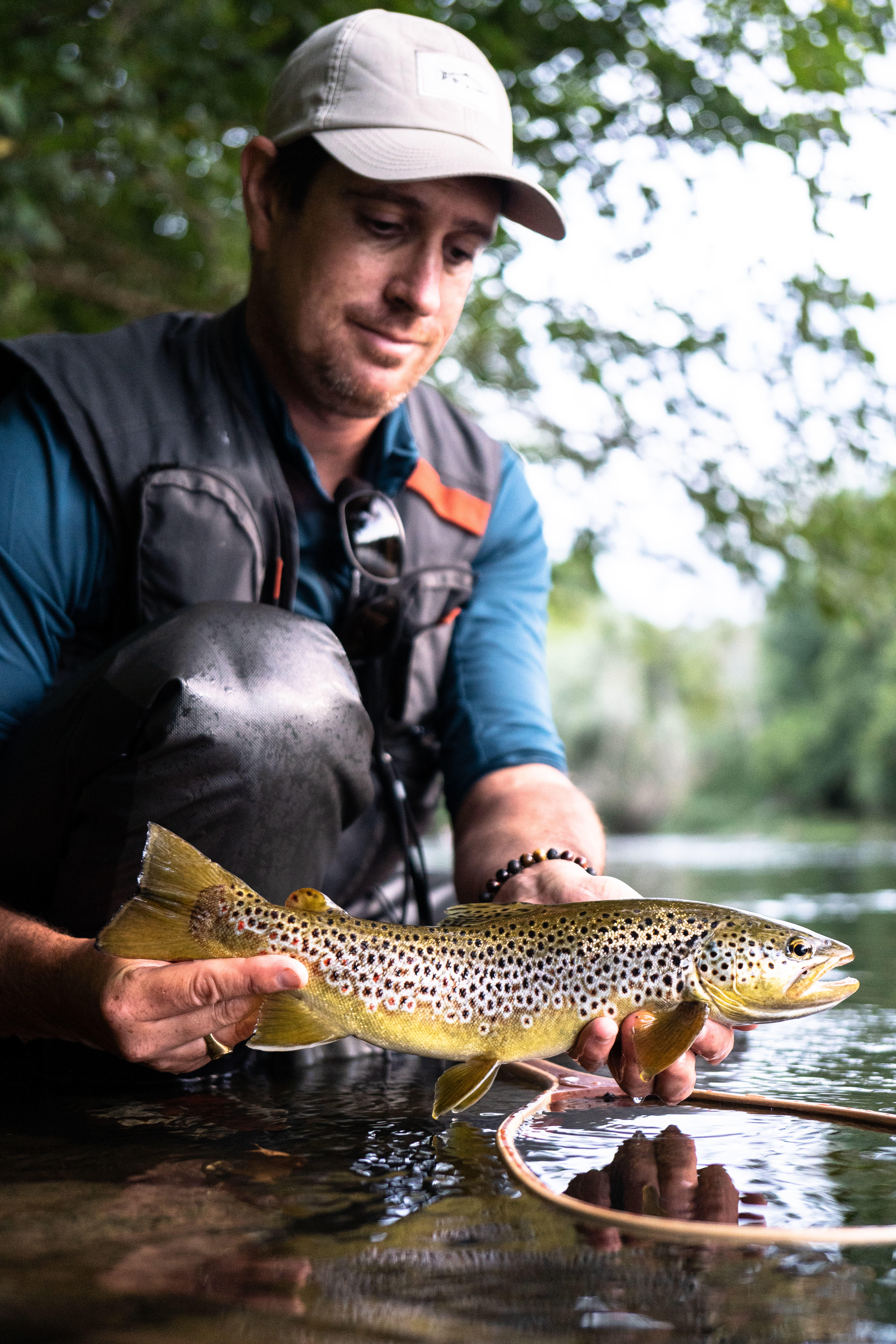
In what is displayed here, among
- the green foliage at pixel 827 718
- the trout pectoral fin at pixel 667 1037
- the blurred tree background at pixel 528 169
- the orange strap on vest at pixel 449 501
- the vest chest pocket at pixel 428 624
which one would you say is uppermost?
the blurred tree background at pixel 528 169

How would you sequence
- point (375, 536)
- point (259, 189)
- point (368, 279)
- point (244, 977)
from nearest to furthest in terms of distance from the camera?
point (244, 977) → point (368, 279) → point (375, 536) → point (259, 189)

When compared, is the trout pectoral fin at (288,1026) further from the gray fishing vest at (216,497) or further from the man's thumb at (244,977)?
the gray fishing vest at (216,497)

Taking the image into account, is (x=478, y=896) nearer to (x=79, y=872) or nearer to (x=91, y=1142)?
(x=79, y=872)

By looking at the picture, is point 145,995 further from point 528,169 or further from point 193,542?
point 528,169

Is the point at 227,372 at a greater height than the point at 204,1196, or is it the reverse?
the point at 227,372

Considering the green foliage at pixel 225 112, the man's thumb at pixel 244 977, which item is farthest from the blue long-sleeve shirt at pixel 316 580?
the green foliage at pixel 225 112

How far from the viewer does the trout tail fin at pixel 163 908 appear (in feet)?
6.60

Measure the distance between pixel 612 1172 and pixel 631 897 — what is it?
25.1 inches

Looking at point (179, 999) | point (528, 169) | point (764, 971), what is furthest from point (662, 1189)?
point (528, 169)

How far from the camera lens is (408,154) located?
9.94 feet

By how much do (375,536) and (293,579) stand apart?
0.27 m

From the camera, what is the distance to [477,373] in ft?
34.3

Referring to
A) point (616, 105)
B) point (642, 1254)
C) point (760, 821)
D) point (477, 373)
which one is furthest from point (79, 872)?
point (760, 821)

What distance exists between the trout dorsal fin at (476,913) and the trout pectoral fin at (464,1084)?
23 cm
